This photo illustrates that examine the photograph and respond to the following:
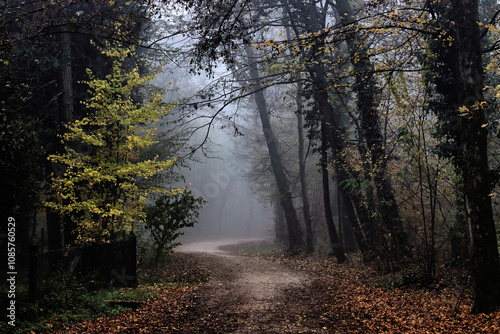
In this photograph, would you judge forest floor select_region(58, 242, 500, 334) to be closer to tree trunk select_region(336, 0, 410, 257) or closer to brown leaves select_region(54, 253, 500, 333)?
brown leaves select_region(54, 253, 500, 333)

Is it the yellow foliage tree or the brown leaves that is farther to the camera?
the yellow foliage tree

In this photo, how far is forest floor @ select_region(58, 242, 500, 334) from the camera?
5906mm

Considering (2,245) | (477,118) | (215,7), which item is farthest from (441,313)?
(2,245)

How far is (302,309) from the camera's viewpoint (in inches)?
288

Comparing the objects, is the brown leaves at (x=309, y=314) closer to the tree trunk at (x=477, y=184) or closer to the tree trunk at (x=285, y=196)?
the tree trunk at (x=477, y=184)

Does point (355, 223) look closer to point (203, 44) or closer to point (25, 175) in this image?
point (203, 44)

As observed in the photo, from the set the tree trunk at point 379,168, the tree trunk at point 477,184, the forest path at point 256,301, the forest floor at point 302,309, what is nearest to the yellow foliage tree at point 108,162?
the forest floor at point 302,309

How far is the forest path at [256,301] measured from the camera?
20.3ft

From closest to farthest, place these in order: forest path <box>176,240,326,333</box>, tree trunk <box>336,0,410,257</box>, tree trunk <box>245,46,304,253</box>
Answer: forest path <box>176,240,326,333</box>, tree trunk <box>336,0,410,257</box>, tree trunk <box>245,46,304,253</box>

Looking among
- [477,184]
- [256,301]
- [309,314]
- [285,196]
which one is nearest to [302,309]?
[309,314]

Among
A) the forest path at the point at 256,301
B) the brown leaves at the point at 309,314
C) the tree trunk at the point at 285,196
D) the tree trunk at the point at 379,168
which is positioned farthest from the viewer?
the tree trunk at the point at 285,196

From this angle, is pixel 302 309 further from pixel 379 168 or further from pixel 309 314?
pixel 379 168

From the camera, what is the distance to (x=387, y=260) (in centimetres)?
971

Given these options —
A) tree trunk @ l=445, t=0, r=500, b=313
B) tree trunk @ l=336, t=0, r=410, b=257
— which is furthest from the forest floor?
tree trunk @ l=336, t=0, r=410, b=257
